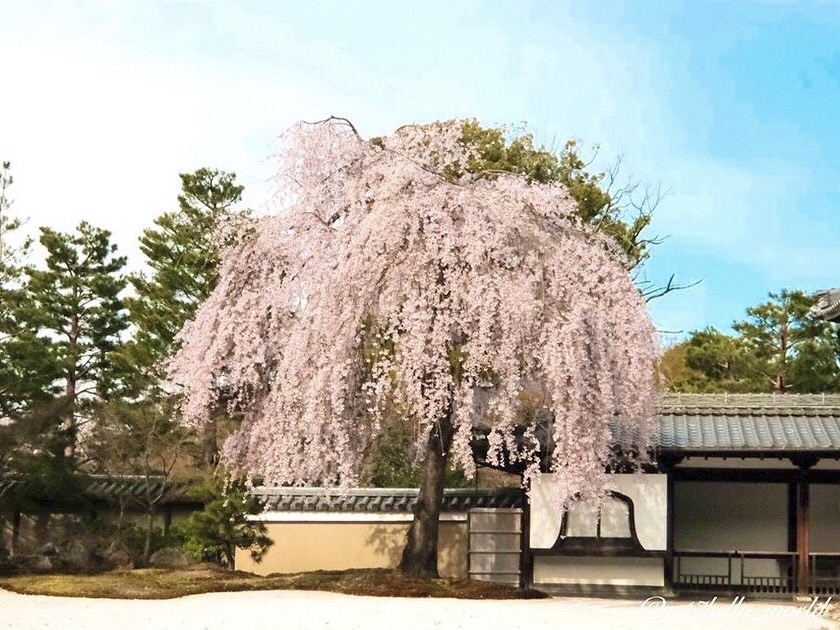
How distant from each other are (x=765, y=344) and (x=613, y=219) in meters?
6.89

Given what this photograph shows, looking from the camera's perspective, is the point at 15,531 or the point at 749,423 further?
the point at 15,531

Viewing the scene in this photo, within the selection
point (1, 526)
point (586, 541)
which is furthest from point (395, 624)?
point (1, 526)

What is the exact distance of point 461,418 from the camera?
14.5 metres

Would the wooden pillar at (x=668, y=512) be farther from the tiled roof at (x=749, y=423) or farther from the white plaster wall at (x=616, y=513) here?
the tiled roof at (x=749, y=423)

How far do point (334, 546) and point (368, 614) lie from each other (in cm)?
672

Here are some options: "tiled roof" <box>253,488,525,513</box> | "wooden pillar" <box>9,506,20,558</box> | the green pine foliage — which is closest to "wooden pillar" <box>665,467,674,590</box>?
"tiled roof" <box>253,488,525,513</box>

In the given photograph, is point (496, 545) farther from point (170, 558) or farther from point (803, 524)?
point (170, 558)

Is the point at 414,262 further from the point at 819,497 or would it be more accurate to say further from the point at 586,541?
the point at 819,497

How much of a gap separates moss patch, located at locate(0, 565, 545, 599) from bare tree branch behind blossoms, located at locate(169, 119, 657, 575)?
852mm

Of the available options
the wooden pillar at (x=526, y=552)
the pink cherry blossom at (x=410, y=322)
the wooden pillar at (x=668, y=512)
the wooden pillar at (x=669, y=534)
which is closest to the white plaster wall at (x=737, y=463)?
the wooden pillar at (x=668, y=512)

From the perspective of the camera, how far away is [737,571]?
18078mm

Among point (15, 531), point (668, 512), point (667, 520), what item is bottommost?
point (15, 531)

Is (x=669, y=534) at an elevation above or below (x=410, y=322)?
below

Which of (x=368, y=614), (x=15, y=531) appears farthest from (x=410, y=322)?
(x=15, y=531)
